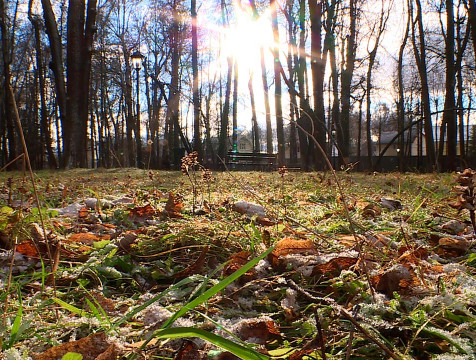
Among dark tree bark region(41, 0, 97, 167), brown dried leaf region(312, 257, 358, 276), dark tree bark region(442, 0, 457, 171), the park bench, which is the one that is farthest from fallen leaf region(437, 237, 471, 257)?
the park bench

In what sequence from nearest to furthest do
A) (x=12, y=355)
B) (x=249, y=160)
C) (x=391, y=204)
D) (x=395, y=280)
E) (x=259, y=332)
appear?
1. (x=12, y=355)
2. (x=259, y=332)
3. (x=395, y=280)
4. (x=391, y=204)
5. (x=249, y=160)

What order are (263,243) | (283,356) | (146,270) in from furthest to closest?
1. (263,243)
2. (146,270)
3. (283,356)

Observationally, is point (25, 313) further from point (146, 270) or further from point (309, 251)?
point (309, 251)

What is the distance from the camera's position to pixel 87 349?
0.70 m

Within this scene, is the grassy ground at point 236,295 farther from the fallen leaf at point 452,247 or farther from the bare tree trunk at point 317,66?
the bare tree trunk at point 317,66

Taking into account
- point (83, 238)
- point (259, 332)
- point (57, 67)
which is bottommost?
A: point (259, 332)

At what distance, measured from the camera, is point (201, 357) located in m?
0.72

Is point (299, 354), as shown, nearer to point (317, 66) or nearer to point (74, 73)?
point (317, 66)

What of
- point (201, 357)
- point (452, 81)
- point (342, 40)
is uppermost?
point (342, 40)

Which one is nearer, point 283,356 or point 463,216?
point 283,356

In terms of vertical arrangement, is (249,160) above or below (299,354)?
above

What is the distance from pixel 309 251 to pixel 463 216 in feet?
4.08

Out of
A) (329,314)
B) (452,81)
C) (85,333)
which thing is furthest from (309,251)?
(452,81)

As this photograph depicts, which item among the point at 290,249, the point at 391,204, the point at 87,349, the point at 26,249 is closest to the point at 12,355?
the point at 87,349
